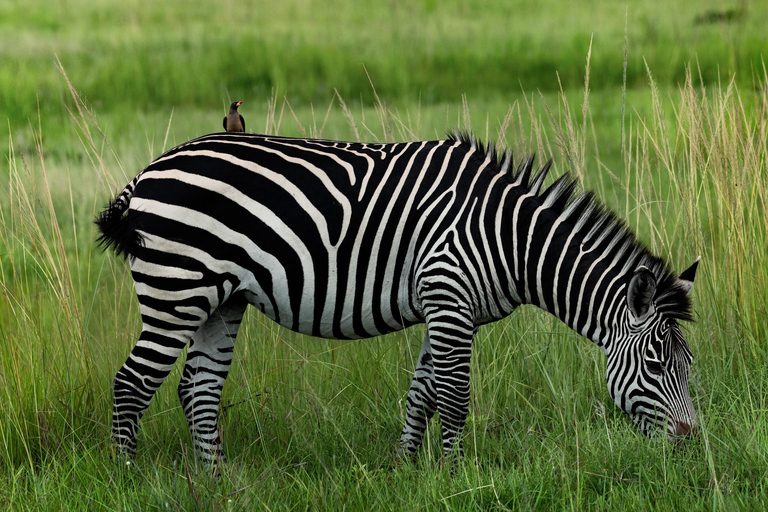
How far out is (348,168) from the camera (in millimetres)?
3924

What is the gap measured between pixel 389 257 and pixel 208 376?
3.86 ft

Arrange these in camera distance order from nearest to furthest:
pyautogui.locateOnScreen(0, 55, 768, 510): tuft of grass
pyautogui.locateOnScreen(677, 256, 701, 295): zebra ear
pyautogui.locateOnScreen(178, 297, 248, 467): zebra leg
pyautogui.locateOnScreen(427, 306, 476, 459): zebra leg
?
1. pyautogui.locateOnScreen(0, 55, 768, 510): tuft of grass
2. pyautogui.locateOnScreen(677, 256, 701, 295): zebra ear
3. pyautogui.locateOnScreen(427, 306, 476, 459): zebra leg
4. pyautogui.locateOnScreen(178, 297, 248, 467): zebra leg

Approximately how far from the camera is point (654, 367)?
3.66 metres

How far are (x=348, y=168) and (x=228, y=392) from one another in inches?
66.0

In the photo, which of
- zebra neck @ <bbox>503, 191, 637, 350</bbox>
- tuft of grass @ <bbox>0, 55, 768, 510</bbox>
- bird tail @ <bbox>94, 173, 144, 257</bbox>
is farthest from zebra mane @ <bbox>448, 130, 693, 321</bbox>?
bird tail @ <bbox>94, 173, 144, 257</bbox>

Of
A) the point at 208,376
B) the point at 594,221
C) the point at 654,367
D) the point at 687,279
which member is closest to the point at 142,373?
the point at 208,376

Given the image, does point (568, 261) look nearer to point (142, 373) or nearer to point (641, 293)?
point (641, 293)

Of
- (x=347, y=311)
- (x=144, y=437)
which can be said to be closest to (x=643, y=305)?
(x=347, y=311)

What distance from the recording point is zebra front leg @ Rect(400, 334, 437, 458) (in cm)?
416

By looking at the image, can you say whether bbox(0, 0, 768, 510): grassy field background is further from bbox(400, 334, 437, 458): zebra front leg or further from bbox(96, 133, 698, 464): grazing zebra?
bbox(96, 133, 698, 464): grazing zebra

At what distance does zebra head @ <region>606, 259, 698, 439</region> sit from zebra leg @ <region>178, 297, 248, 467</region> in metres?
1.94

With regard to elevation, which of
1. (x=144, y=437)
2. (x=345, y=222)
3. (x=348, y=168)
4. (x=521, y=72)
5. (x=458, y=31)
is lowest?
(x=144, y=437)

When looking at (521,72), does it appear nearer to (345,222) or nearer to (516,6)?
(516,6)

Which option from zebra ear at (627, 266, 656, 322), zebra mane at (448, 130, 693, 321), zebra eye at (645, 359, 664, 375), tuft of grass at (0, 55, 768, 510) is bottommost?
tuft of grass at (0, 55, 768, 510)
